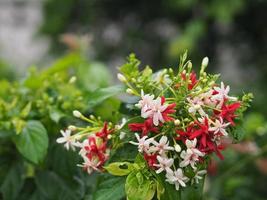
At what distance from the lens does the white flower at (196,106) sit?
1122mm

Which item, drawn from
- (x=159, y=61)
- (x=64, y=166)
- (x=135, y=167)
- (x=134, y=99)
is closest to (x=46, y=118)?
(x=64, y=166)

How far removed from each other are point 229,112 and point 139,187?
8.7 inches

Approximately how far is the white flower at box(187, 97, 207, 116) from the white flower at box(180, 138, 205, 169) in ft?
0.18

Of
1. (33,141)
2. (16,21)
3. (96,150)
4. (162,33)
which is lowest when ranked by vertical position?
(16,21)

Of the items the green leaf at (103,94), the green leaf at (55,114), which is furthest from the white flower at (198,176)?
the green leaf at (55,114)

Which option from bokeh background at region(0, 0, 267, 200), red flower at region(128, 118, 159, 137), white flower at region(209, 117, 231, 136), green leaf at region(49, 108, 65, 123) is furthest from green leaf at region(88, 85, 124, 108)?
bokeh background at region(0, 0, 267, 200)

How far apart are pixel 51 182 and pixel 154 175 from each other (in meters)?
0.44

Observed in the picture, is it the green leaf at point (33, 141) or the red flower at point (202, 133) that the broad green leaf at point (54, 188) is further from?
the red flower at point (202, 133)

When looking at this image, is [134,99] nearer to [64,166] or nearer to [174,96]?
[174,96]

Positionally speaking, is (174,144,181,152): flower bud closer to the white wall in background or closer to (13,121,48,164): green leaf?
(13,121,48,164): green leaf

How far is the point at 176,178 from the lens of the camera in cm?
113

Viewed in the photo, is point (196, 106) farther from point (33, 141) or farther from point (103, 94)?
point (33, 141)

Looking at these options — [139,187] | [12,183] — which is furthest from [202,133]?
[12,183]

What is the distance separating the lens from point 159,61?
4.16 metres
